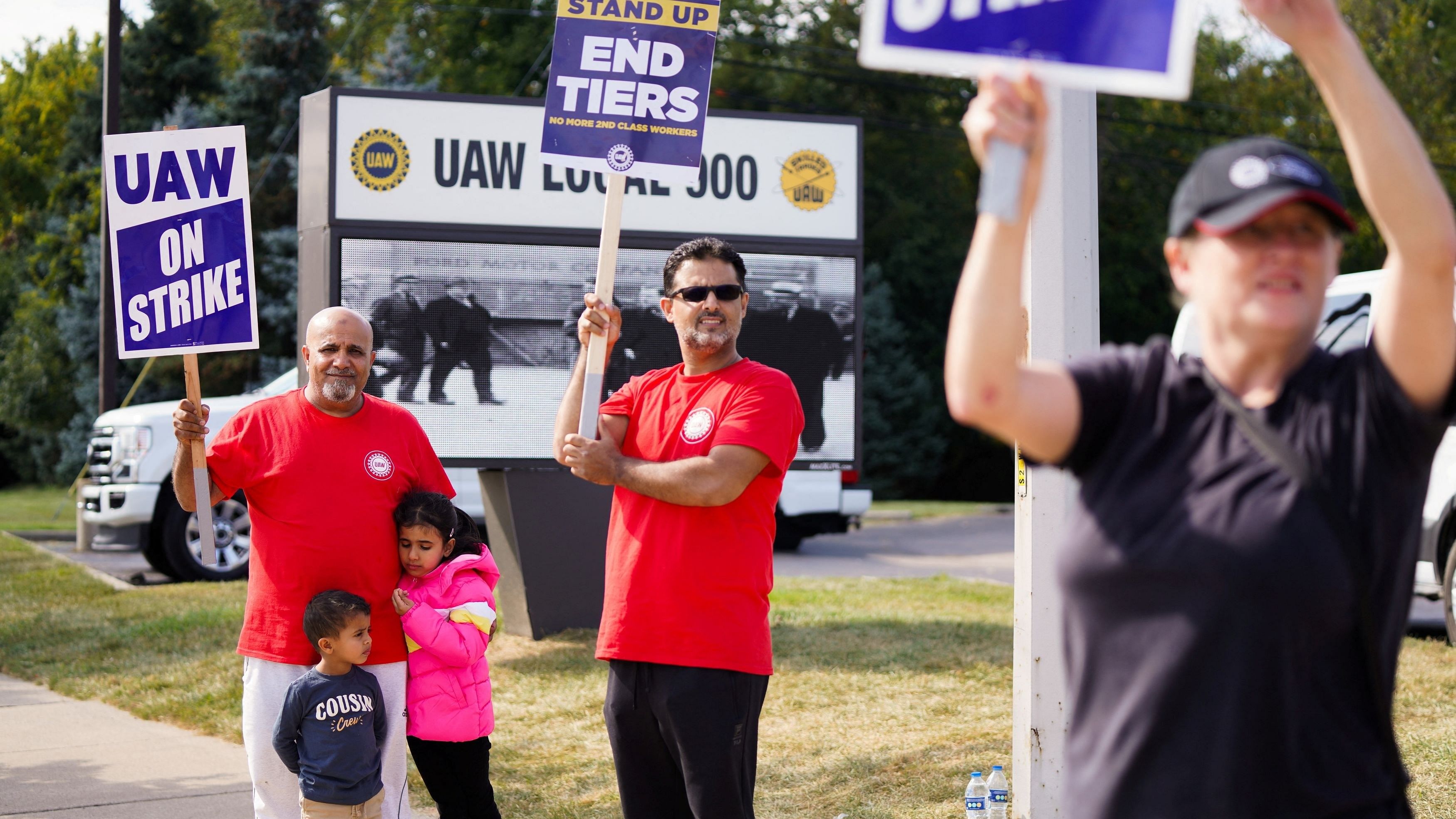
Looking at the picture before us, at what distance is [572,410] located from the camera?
4.02 metres

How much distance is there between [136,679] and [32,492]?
3257cm

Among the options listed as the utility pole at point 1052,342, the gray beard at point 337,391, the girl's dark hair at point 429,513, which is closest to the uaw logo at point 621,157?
the gray beard at point 337,391

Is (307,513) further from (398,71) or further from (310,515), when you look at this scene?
(398,71)

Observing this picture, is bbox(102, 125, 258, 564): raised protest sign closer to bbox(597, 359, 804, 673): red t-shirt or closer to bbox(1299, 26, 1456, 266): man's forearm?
bbox(597, 359, 804, 673): red t-shirt

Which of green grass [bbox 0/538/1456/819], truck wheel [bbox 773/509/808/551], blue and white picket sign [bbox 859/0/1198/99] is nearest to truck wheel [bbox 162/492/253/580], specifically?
green grass [bbox 0/538/1456/819]

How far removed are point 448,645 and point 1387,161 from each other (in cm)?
337

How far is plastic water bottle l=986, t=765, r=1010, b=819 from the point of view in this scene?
4980mm

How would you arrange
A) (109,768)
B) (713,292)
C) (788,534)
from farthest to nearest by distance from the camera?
(788,534)
(109,768)
(713,292)

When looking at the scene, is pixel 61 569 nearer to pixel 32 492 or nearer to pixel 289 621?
pixel 289 621

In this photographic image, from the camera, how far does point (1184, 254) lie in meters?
2.04

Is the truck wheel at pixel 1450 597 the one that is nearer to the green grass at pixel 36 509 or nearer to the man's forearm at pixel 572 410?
the man's forearm at pixel 572 410

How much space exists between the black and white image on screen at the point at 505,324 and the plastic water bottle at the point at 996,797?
13.9 ft

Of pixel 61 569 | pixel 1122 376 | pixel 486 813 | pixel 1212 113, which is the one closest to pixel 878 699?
pixel 486 813

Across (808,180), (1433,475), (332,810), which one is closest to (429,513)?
(332,810)
